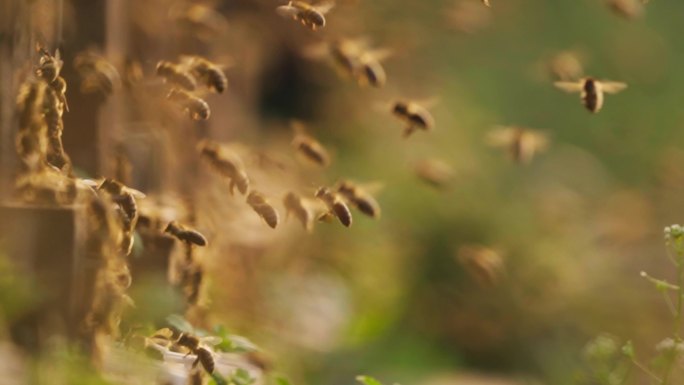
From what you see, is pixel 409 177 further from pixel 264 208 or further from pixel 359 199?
pixel 264 208

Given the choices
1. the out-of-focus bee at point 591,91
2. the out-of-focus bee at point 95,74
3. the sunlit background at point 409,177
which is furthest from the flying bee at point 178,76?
the out-of-focus bee at point 591,91

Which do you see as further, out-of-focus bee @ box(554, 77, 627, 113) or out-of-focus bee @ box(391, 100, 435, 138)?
out-of-focus bee @ box(391, 100, 435, 138)

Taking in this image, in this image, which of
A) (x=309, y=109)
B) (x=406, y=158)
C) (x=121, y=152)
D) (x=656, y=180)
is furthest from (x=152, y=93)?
(x=309, y=109)

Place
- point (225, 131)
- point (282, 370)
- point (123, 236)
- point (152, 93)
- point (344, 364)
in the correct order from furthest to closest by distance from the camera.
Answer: point (225, 131) → point (344, 364) → point (282, 370) → point (152, 93) → point (123, 236)

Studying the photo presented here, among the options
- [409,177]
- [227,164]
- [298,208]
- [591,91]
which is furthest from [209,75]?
[409,177]

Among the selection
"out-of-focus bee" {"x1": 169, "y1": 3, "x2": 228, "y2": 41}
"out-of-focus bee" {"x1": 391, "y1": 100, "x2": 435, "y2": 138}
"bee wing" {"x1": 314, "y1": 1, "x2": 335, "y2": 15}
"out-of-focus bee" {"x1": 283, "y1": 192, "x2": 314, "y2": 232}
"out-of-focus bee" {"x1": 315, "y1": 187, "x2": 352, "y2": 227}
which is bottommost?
"out-of-focus bee" {"x1": 315, "y1": 187, "x2": 352, "y2": 227}

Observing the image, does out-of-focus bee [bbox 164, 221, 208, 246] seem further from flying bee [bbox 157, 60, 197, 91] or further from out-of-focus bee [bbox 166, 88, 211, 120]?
flying bee [bbox 157, 60, 197, 91]

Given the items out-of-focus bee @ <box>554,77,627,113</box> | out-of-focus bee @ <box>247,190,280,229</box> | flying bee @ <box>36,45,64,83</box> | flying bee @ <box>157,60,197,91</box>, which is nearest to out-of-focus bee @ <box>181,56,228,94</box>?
flying bee @ <box>157,60,197,91</box>

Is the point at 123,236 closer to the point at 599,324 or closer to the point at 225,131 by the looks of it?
the point at 599,324
